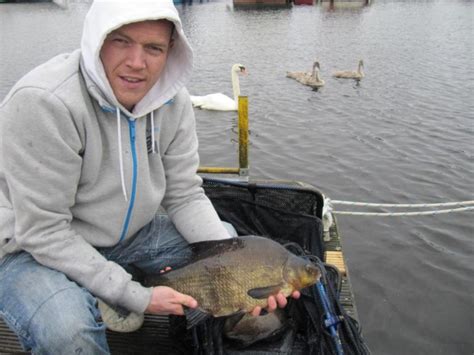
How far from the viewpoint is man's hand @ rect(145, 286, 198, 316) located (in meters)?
2.36

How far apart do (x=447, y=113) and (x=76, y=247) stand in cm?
1232

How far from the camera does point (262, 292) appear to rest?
8.13 ft

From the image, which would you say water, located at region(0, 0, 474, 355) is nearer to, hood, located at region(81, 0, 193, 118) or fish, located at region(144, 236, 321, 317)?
fish, located at region(144, 236, 321, 317)

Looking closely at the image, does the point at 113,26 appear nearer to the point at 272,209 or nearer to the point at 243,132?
the point at 272,209

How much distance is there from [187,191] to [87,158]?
32.1 inches

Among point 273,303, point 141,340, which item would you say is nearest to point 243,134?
point 141,340

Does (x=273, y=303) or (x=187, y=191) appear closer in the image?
(x=273, y=303)

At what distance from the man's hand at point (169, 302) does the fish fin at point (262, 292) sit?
32 centimetres

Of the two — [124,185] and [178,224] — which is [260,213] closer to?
[178,224]

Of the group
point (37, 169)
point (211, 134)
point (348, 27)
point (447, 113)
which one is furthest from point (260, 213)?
point (348, 27)

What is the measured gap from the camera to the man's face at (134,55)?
2270 mm

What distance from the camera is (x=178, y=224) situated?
3014mm

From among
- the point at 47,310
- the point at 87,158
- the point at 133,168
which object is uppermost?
the point at 87,158

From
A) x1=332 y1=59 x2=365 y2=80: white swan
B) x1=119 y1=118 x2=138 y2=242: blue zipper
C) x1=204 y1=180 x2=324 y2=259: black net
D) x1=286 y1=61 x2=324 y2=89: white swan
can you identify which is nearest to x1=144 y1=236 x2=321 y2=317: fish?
x1=119 y1=118 x2=138 y2=242: blue zipper
